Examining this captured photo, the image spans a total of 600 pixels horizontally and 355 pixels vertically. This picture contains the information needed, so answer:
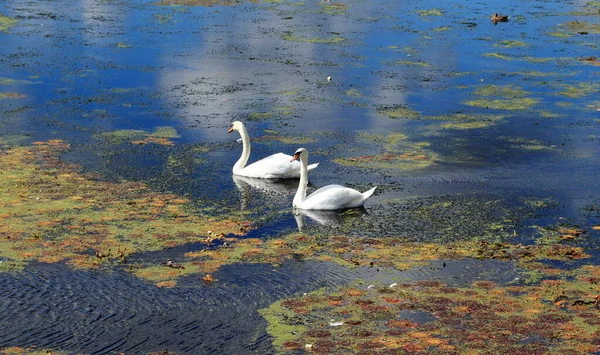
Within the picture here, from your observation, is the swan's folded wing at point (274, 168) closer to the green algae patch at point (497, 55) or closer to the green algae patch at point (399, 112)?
the green algae patch at point (399, 112)

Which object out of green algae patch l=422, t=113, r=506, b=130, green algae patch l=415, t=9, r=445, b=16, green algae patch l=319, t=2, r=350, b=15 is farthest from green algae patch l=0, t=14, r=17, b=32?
green algae patch l=422, t=113, r=506, b=130

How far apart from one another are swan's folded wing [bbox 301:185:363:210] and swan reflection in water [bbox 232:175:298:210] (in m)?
0.80

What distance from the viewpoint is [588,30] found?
32156mm

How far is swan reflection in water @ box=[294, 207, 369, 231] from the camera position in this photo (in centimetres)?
1434

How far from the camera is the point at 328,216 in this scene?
14.7 meters

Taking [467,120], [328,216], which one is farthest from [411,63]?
[328,216]

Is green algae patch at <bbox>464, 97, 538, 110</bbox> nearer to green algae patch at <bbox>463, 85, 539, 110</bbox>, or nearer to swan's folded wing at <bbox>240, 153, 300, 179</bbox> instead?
green algae patch at <bbox>463, 85, 539, 110</bbox>

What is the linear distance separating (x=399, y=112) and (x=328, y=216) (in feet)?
22.7

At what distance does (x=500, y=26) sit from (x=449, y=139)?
14.8 meters

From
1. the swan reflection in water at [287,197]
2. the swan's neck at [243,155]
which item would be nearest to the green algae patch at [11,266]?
the swan reflection in water at [287,197]

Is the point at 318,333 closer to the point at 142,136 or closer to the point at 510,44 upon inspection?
the point at 142,136

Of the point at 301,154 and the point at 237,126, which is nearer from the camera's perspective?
the point at 301,154

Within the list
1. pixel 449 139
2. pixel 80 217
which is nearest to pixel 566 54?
pixel 449 139

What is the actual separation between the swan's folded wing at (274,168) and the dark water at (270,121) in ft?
0.98
